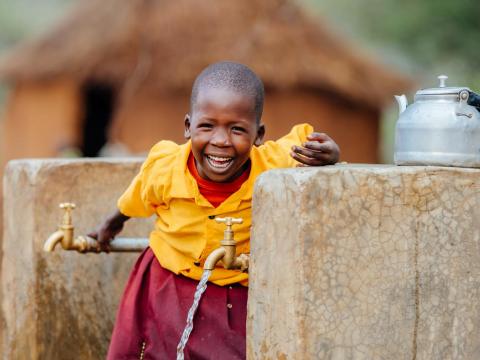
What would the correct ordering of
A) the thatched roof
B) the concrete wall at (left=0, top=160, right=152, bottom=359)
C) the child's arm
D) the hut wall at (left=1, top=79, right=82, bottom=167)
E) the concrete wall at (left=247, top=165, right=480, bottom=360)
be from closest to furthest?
1. the concrete wall at (left=247, top=165, right=480, bottom=360)
2. the child's arm
3. the concrete wall at (left=0, top=160, right=152, bottom=359)
4. the thatched roof
5. the hut wall at (left=1, top=79, right=82, bottom=167)

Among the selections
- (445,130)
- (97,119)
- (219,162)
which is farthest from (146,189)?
(97,119)

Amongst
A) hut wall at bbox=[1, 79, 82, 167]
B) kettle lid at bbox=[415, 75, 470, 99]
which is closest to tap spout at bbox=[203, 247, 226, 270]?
kettle lid at bbox=[415, 75, 470, 99]

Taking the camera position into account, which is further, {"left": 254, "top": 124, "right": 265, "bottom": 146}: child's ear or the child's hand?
{"left": 254, "top": 124, "right": 265, "bottom": 146}: child's ear

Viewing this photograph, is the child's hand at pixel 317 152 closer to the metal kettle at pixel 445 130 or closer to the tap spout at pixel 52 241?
the metal kettle at pixel 445 130

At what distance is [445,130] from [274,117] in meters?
7.59

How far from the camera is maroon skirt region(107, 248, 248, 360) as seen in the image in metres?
2.71

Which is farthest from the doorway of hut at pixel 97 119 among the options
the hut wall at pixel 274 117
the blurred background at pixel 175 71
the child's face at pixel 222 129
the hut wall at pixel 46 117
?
the child's face at pixel 222 129

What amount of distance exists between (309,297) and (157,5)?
8.61m

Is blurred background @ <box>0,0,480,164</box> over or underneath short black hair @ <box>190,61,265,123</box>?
over

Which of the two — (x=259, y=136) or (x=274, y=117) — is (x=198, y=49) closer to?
(x=274, y=117)

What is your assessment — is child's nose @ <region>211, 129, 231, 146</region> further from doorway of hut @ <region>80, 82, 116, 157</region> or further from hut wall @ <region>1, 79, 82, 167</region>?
doorway of hut @ <region>80, 82, 116, 157</region>

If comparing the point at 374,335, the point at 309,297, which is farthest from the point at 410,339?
the point at 309,297

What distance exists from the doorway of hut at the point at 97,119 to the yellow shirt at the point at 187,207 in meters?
9.26

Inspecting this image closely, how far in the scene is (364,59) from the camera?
1064 centimetres
